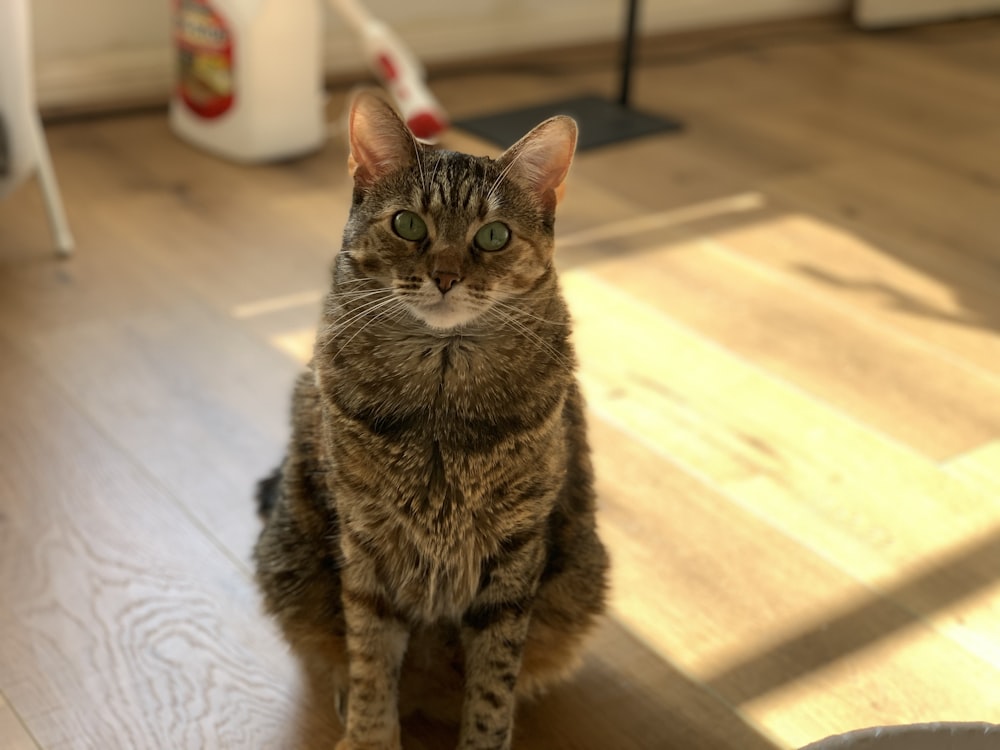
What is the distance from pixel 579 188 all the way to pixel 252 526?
1.37 meters

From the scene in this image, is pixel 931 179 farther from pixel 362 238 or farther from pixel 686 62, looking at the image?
pixel 362 238

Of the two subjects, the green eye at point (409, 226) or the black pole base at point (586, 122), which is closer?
the green eye at point (409, 226)

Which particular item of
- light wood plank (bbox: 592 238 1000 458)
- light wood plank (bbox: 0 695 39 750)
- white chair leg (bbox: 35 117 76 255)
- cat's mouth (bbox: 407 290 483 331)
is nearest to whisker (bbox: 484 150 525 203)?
cat's mouth (bbox: 407 290 483 331)

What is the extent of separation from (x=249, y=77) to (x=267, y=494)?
150 centimetres

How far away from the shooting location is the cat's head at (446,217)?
1109 millimetres

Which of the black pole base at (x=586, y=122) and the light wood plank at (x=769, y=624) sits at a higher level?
the light wood plank at (x=769, y=624)

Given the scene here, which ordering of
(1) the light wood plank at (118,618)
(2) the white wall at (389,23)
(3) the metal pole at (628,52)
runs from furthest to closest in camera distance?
(3) the metal pole at (628,52) < (2) the white wall at (389,23) < (1) the light wood plank at (118,618)

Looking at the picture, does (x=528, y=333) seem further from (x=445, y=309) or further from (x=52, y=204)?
(x=52, y=204)

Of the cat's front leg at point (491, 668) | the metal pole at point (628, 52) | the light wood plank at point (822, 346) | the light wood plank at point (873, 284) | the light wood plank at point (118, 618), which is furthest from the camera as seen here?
the metal pole at point (628, 52)

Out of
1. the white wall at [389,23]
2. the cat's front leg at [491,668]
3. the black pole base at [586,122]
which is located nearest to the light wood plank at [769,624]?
the cat's front leg at [491,668]

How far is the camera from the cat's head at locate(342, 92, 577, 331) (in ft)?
3.64

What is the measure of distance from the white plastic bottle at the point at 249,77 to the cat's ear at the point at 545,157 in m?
1.68

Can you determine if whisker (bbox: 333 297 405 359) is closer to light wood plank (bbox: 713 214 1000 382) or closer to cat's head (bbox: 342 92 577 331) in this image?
cat's head (bbox: 342 92 577 331)

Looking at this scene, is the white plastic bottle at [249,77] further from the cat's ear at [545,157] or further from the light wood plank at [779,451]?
the cat's ear at [545,157]
